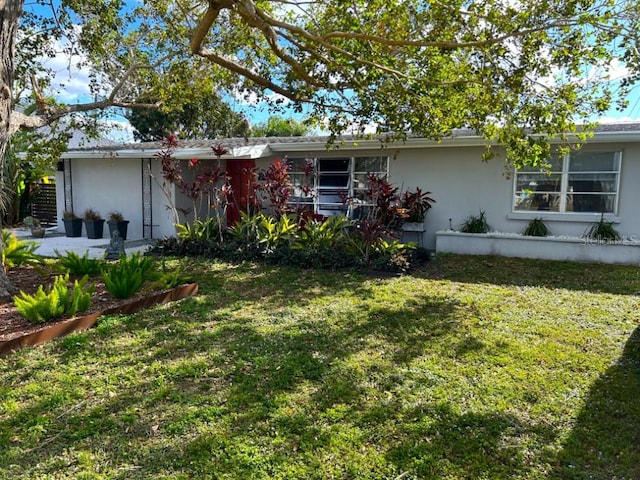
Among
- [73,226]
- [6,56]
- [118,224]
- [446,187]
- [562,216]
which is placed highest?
[6,56]

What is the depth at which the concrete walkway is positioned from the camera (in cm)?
1090

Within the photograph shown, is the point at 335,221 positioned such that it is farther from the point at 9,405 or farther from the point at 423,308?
the point at 9,405

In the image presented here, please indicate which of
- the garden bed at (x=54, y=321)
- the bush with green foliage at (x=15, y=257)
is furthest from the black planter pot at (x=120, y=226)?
the garden bed at (x=54, y=321)

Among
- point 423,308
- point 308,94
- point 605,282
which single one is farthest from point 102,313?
point 605,282

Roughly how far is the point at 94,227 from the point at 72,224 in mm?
995

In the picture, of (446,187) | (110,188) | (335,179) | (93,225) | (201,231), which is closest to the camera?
(201,231)

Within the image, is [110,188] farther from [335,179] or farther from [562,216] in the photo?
[562,216]

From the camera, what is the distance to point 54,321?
5.27m

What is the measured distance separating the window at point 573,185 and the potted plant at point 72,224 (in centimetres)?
1260

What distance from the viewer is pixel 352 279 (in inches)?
320

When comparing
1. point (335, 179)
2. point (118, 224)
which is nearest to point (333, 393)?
point (335, 179)

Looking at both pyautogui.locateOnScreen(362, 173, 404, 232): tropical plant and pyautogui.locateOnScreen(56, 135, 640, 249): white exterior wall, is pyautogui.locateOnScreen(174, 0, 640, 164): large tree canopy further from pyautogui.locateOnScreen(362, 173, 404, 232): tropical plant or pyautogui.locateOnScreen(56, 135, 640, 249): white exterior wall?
pyautogui.locateOnScreen(56, 135, 640, 249): white exterior wall

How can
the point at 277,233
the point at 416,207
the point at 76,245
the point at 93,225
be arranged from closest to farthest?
the point at 277,233 → the point at 416,207 → the point at 76,245 → the point at 93,225

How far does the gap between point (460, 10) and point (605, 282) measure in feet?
17.4
